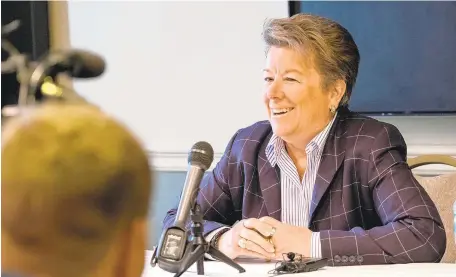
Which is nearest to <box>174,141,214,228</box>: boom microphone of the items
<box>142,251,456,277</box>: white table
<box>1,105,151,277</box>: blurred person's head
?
<box>142,251,456,277</box>: white table

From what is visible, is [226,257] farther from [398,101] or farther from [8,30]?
[8,30]

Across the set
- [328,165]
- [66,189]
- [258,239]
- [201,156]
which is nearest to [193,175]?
[201,156]

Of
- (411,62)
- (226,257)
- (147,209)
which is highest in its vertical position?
(147,209)

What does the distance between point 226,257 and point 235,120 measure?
1.50m

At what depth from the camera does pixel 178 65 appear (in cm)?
324

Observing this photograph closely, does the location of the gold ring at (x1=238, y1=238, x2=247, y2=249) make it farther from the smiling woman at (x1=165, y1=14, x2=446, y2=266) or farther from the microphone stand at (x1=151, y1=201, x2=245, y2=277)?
the microphone stand at (x1=151, y1=201, x2=245, y2=277)

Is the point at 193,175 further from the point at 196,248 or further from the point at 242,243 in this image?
the point at 242,243

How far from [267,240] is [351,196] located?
301mm

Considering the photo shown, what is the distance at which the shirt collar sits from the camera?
2.00 meters

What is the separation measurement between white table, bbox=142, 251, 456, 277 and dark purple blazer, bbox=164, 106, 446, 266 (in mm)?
64

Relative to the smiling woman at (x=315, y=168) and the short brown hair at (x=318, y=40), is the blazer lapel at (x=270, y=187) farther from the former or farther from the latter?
the short brown hair at (x=318, y=40)

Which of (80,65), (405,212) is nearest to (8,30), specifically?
(405,212)

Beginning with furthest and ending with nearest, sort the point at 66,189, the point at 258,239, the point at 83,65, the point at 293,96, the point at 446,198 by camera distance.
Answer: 1. the point at 446,198
2. the point at 293,96
3. the point at 258,239
4. the point at 83,65
5. the point at 66,189

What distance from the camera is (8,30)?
3203 mm
